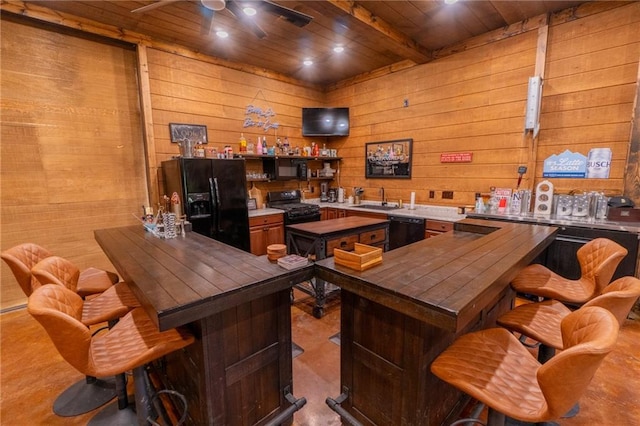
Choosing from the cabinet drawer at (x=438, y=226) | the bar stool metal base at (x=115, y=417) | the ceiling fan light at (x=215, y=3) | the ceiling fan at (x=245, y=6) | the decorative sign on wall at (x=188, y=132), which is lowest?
the bar stool metal base at (x=115, y=417)

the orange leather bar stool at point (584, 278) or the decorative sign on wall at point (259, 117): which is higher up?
the decorative sign on wall at point (259, 117)

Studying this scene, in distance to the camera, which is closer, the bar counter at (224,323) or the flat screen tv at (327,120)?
the bar counter at (224,323)

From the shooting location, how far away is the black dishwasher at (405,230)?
3998 millimetres

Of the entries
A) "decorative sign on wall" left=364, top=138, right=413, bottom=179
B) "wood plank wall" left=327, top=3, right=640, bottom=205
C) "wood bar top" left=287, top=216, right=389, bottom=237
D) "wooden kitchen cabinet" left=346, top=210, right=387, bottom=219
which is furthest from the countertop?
"wood bar top" left=287, top=216, right=389, bottom=237

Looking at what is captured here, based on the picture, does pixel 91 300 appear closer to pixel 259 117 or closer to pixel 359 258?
pixel 359 258

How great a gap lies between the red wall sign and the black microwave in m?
2.27

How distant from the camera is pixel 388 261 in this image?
166cm

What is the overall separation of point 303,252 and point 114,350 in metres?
1.99

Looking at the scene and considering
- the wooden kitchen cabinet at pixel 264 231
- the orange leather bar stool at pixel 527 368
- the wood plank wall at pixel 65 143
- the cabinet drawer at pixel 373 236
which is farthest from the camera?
the wooden kitchen cabinet at pixel 264 231

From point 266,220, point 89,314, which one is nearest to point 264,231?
point 266,220

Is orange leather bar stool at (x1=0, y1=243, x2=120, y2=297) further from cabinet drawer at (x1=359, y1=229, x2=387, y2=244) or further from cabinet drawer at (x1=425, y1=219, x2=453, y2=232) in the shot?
cabinet drawer at (x1=425, y1=219, x2=453, y2=232)

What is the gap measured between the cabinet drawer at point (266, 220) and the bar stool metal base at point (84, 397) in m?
2.44

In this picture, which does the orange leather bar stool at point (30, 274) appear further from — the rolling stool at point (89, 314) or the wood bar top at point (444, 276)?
the wood bar top at point (444, 276)

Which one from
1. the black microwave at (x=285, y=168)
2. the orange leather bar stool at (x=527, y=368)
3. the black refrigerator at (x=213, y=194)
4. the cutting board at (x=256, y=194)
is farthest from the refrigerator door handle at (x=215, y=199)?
the orange leather bar stool at (x=527, y=368)
